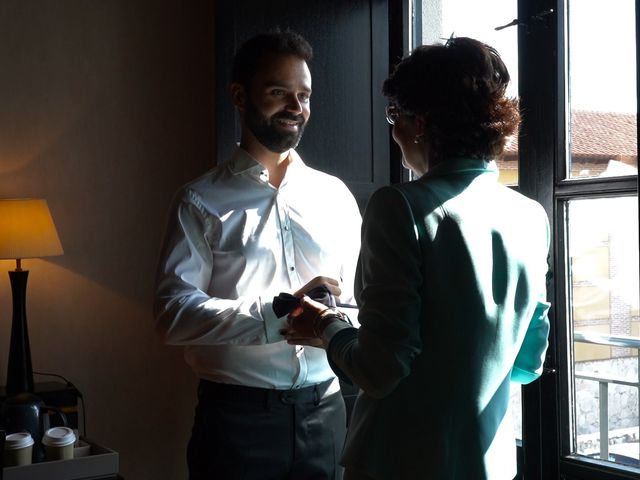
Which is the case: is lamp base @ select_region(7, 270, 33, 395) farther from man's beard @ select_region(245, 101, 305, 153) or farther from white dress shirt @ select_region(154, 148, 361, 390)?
man's beard @ select_region(245, 101, 305, 153)

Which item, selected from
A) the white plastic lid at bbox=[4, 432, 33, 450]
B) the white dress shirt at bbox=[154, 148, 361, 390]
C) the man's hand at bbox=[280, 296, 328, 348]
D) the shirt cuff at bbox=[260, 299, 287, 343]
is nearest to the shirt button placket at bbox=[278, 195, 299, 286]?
the white dress shirt at bbox=[154, 148, 361, 390]

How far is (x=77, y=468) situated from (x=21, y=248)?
86 cm

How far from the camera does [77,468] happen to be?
2.50 m

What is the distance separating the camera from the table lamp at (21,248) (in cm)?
294

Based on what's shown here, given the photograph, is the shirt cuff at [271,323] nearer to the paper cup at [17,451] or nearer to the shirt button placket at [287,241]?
the shirt button placket at [287,241]

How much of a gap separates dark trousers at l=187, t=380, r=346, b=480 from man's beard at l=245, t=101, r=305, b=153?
2.32ft

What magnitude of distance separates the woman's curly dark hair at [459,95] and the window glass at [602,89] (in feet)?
3.24

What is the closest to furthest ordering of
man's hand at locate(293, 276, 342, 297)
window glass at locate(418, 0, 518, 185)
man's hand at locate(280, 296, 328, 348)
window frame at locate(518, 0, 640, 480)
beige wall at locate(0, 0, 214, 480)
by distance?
man's hand at locate(280, 296, 328, 348) < man's hand at locate(293, 276, 342, 297) < window frame at locate(518, 0, 640, 480) < window glass at locate(418, 0, 518, 185) < beige wall at locate(0, 0, 214, 480)

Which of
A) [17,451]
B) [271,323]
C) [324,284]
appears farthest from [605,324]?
[17,451]

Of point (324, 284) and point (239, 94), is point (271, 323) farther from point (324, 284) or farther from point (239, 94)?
point (239, 94)

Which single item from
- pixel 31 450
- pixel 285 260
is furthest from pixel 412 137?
pixel 31 450

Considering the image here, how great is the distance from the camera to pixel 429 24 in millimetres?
3381

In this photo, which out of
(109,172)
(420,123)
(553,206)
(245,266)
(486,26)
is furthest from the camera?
(109,172)

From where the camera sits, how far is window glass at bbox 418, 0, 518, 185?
8.98 ft
